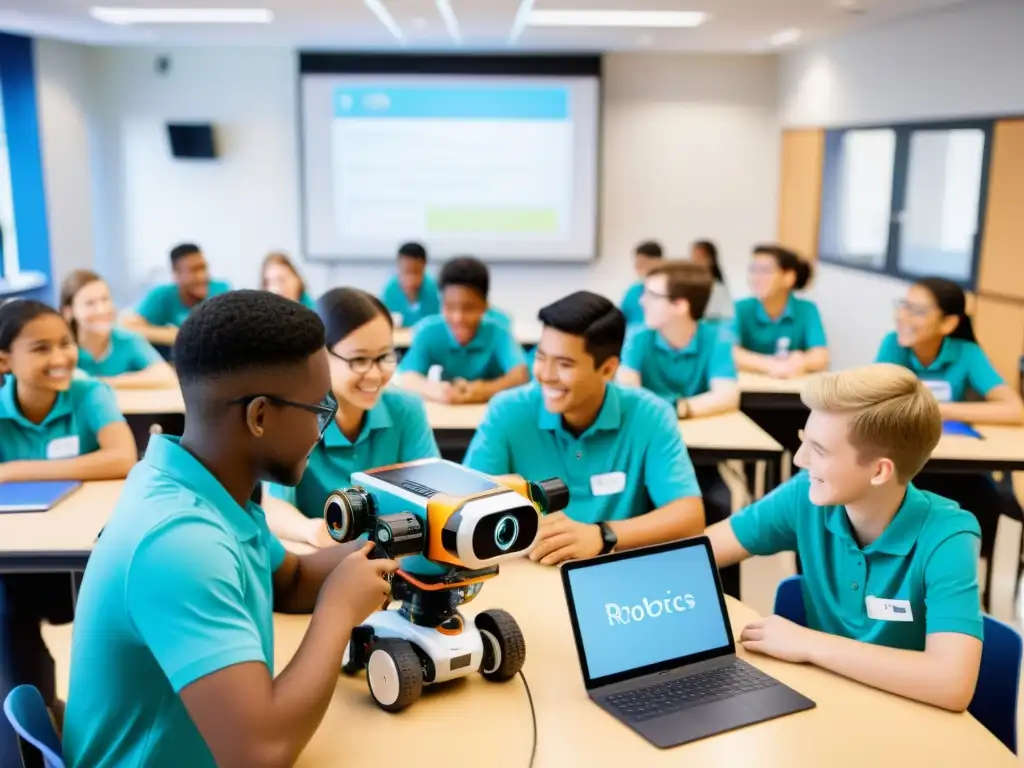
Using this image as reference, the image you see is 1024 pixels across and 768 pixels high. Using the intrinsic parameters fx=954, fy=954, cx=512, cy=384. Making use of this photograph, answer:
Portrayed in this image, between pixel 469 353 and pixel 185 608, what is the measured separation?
335 centimetres

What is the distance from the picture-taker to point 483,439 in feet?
8.25

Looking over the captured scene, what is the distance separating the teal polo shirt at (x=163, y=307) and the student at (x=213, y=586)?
15.4 ft

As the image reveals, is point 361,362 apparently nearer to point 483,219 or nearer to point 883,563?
point 883,563

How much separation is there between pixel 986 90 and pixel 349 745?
16.9 ft

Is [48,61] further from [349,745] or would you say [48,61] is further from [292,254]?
[349,745]

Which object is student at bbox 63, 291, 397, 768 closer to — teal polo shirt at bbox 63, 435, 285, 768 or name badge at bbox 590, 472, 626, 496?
teal polo shirt at bbox 63, 435, 285, 768

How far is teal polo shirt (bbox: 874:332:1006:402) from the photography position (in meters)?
3.74

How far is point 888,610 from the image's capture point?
1754 mm

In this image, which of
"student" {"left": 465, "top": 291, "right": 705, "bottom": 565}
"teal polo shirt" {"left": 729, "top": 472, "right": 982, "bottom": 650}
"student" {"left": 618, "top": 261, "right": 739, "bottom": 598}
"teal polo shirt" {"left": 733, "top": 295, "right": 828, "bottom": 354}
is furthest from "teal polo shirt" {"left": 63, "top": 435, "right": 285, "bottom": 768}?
"teal polo shirt" {"left": 733, "top": 295, "right": 828, "bottom": 354}

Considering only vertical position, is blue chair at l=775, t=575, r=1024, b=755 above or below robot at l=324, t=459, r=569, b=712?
below

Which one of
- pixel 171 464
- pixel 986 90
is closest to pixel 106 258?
pixel 986 90

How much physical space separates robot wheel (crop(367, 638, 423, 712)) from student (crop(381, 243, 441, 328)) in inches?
194

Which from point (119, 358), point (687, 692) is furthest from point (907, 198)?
point (687, 692)

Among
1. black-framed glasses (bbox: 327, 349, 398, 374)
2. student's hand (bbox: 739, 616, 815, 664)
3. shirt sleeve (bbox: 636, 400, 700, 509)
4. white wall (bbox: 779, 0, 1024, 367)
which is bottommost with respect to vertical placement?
student's hand (bbox: 739, 616, 815, 664)
